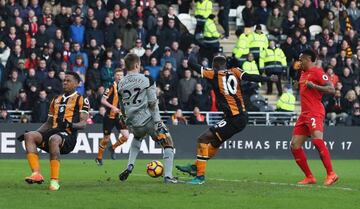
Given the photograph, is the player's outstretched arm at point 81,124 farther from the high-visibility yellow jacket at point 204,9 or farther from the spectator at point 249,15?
the spectator at point 249,15

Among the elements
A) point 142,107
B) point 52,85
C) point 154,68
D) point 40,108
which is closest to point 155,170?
point 142,107

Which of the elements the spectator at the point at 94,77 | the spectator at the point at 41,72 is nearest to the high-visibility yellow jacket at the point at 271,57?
the spectator at the point at 94,77

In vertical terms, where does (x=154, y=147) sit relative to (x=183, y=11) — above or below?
below

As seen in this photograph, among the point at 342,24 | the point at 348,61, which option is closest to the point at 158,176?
the point at 348,61

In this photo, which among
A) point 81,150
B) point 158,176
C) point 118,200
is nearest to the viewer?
point 118,200

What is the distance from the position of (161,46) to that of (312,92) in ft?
52.4

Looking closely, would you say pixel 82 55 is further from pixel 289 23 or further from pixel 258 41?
pixel 289 23

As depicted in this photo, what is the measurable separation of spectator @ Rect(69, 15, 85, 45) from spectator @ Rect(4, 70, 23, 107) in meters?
2.82

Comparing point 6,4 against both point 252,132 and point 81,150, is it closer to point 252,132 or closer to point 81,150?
point 81,150

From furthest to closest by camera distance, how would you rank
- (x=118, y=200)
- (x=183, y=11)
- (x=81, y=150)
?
(x=183, y=11), (x=81, y=150), (x=118, y=200)

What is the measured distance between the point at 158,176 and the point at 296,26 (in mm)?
18945

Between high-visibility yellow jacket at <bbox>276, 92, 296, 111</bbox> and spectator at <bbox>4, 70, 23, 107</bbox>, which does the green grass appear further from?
high-visibility yellow jacket at <bbox>276, 92, 296, 111</bbox>

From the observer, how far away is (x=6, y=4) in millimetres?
32656

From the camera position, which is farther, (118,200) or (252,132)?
(252,132)
